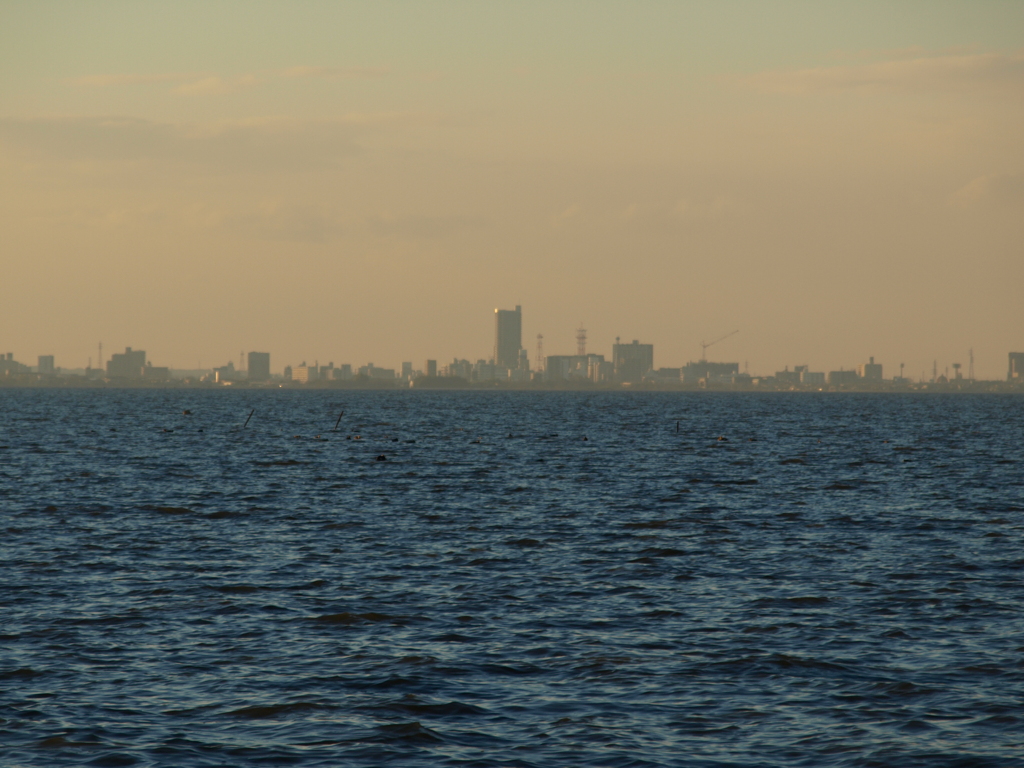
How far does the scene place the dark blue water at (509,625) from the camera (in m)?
18.2

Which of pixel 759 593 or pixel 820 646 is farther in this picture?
pixel 759 593

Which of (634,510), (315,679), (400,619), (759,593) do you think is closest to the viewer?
(315,679)

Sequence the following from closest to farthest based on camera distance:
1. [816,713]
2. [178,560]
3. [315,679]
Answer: [816,713]
[315,679]
[178,560]

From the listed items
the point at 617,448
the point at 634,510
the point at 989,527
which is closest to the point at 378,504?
the point at 634,510

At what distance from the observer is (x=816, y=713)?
63.9ft

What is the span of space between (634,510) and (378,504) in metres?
11.8

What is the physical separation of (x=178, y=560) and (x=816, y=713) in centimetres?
2179

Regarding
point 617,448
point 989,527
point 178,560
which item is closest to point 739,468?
point 617,448

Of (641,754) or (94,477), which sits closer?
(641,754)

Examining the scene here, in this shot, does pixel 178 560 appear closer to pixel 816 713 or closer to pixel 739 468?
pixel 816 713

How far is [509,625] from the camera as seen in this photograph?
25.7 m

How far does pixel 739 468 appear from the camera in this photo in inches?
2758

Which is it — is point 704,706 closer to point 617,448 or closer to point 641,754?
point 641,754

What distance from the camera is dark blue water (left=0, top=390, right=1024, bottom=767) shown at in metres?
18.2
